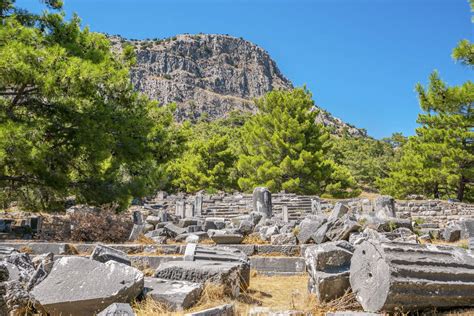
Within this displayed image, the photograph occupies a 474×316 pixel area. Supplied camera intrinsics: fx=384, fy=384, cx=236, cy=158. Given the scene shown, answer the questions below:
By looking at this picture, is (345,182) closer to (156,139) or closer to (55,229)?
(156,139)

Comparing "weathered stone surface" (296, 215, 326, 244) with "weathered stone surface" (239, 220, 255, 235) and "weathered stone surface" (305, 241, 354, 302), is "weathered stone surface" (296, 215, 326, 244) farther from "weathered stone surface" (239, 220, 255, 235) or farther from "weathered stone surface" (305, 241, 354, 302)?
"weathered stone surface" (305, 241, 354, 302)

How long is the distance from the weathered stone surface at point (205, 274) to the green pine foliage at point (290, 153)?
1979cm

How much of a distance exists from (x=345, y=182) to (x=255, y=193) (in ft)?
40.0

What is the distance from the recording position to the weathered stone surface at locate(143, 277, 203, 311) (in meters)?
3.98

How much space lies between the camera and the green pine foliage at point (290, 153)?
25.0 metres

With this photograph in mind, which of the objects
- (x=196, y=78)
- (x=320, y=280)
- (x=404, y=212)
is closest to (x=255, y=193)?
(x=404, y=212)

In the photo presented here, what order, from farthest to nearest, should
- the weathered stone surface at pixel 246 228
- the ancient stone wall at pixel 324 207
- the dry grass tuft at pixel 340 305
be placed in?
the ancient stone wall at pixel 324 207
the weathered stone surface at pixel 246 228
the dry grass tuft at pixel 340 305

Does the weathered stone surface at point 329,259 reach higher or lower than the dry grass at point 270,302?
higher

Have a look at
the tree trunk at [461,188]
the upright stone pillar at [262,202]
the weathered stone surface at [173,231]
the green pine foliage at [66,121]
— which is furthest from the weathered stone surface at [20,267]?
the tree trunk at [461,188]

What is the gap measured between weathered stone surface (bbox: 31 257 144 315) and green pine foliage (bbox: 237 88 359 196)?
820 inches

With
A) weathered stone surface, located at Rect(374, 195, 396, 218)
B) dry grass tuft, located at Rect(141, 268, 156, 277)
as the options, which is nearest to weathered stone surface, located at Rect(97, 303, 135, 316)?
dry grass tuft, located at Rect(141, 268, 156, 277)

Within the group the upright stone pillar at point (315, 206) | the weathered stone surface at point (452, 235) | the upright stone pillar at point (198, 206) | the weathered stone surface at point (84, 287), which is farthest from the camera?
A: the upright stone pillar at point (198, 206)

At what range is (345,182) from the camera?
1049 inches

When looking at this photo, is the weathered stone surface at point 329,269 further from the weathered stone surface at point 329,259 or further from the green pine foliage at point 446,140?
the green pine foliage at point 446,140
